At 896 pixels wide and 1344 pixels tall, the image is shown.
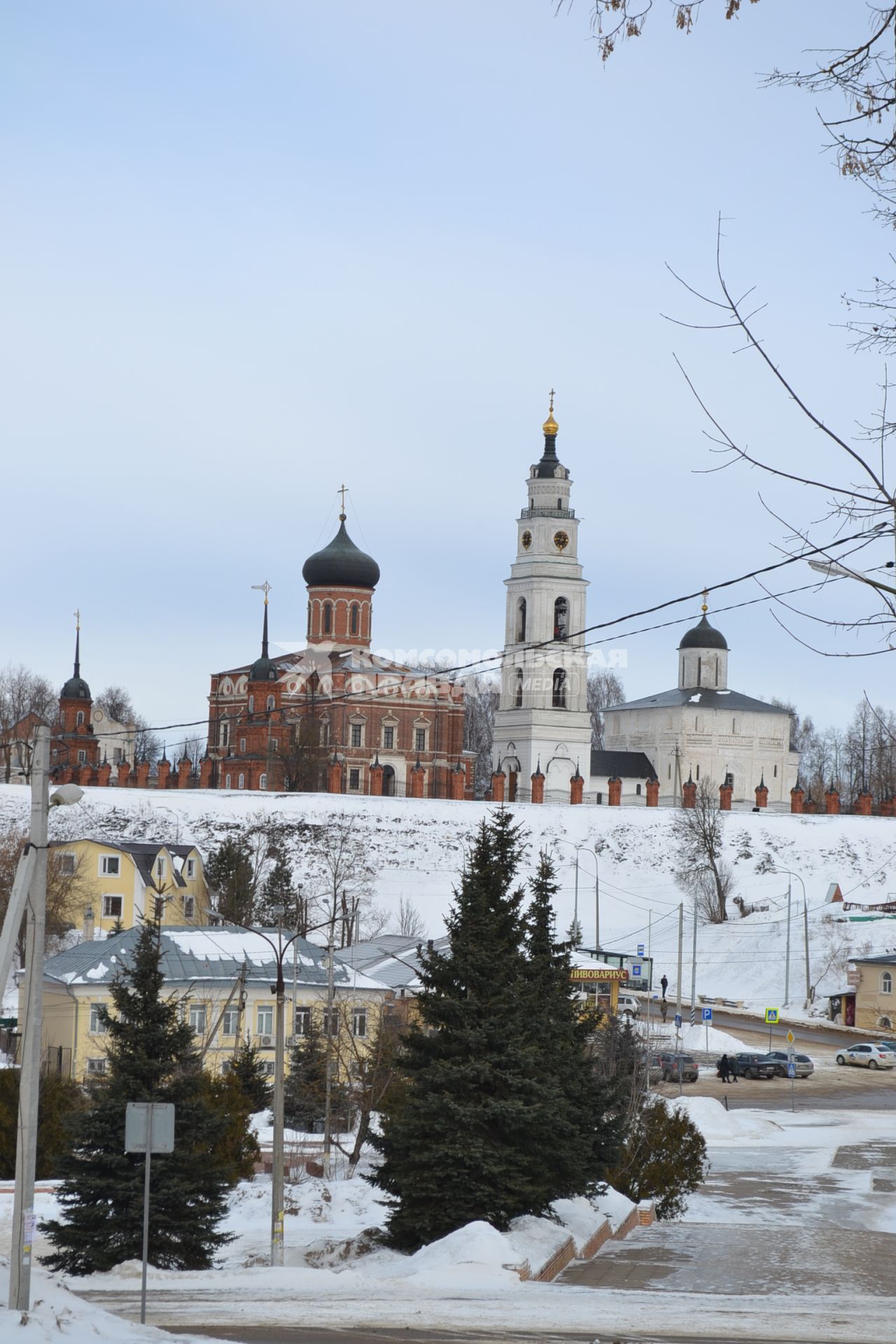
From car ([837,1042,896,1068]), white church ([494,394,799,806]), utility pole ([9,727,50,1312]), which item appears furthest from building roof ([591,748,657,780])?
utility pole ([9,727,50,1312])

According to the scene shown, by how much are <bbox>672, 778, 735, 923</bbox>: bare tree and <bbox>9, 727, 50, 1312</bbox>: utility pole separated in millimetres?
66117

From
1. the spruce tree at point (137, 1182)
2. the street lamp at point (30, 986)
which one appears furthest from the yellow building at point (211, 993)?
the street lamp at point (30, 986)

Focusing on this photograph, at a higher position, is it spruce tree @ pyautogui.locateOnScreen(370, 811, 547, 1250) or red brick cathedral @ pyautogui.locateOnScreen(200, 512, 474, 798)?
red brick cathedral @ pyautogui.locateOnScreen(200, 512, 474, 798)

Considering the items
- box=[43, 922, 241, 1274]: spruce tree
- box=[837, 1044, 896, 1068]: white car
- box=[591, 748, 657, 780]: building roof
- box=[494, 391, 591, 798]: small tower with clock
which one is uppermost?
box=[494, 391, 591, 798]: small tower with clock

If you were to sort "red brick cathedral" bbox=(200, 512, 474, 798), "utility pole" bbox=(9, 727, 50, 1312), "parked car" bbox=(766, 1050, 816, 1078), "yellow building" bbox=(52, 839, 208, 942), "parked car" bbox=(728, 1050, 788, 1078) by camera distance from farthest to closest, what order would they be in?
"red brick cathedral" bbox=(200, 512, 474, 798) < "yellow building" bbox=(52, 839, 208, 942) < "parked car" bbox=(766, 1050, 816, 1078) < "parked car" bbox=(728, 1050, 788, 1078) < "utility pole" bbox=(9, 727, 50, 1312)

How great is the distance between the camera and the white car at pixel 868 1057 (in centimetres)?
5512

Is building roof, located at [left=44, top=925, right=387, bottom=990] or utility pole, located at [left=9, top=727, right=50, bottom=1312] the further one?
building roof, located at [left=44, top=925, right=387, bottom=990]

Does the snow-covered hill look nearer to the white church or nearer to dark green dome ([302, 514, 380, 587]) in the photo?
the white church

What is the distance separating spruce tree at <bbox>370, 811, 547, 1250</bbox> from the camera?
67.0ft

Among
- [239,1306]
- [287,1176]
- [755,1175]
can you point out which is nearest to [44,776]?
[239,1306]

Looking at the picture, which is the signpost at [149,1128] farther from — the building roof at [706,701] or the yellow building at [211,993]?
the building roof at [706,701]

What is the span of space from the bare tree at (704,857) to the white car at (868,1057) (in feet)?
74.7

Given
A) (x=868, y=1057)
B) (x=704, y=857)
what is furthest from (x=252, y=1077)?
(x=704, y=857)

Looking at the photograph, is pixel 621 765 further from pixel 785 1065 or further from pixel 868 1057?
pixel 785 1065
